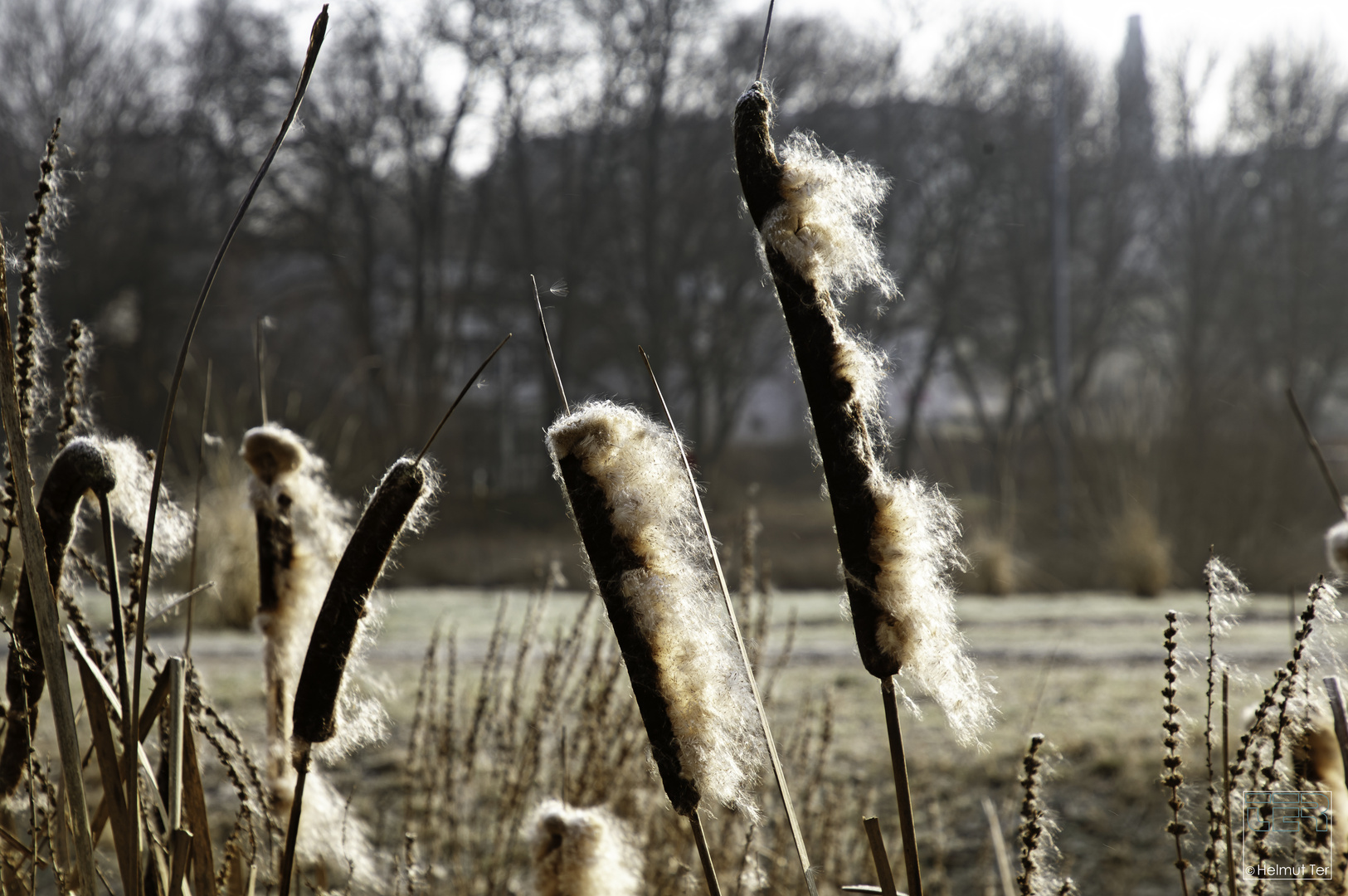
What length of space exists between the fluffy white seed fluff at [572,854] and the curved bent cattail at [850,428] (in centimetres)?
56

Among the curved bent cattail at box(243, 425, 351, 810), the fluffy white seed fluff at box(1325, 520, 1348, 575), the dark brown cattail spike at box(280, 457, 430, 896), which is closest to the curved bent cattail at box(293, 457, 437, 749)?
the dark brown cattail spike at box(280, 457, 430, 896)

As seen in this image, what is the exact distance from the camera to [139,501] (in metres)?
0.89

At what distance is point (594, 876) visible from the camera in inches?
46.1

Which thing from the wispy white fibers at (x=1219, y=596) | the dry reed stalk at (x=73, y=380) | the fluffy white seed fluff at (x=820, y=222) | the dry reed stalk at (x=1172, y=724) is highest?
the fluffy white seed fluff at (x=820, y=222)

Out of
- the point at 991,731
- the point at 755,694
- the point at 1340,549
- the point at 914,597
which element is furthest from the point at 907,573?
the point at 991,731

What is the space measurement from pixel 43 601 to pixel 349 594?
0.18 meters

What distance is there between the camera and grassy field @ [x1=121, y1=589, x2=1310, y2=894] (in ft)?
9.92

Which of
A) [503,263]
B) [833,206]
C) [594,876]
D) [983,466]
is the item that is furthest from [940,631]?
[983,466]

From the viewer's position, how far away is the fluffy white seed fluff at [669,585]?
0.71m

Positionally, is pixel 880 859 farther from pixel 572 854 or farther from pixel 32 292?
pixel 32 292

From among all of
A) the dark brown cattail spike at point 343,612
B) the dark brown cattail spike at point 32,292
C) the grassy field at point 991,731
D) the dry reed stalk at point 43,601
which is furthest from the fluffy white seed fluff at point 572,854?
the dark brown cattail spike at point 32,292

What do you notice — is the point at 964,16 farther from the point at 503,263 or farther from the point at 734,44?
the point at 503,263

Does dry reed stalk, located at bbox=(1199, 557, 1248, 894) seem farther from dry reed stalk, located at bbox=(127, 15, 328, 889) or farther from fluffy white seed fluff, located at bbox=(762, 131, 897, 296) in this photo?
dry reed stalk, located at bbox=(127, 15, 328, 889)

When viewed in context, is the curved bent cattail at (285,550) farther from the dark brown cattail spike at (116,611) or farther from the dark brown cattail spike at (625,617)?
the dark brown cattail spike at (625,617)
